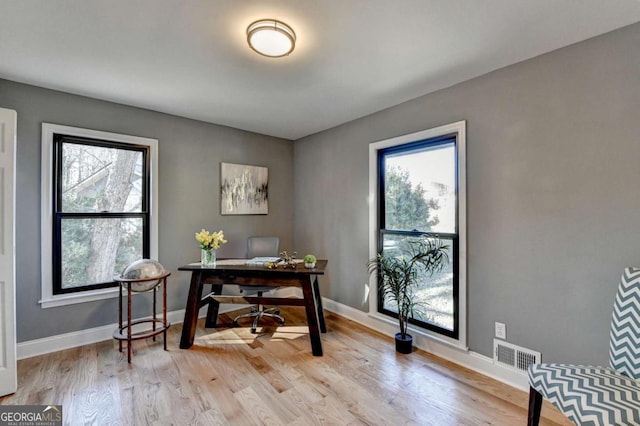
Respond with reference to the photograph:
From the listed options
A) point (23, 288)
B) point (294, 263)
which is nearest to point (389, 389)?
point (294, 263)

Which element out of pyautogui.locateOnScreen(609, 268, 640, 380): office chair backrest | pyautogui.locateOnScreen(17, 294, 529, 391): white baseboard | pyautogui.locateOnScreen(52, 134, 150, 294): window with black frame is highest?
pyautogui.locateOnScreen(52, 134, 150, 294): window with black frame

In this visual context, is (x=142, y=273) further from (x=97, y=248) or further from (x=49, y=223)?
(x=49, y=223)

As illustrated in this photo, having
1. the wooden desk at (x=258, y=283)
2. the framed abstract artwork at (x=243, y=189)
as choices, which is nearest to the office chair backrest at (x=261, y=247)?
the framed abstract artwork at (x=243, y=189)

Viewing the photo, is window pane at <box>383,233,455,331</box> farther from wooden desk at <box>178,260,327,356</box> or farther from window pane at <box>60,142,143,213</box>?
window pane at <box>60,142,143,213</box>

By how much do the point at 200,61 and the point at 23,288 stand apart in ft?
8.25

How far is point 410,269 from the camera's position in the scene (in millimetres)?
2650

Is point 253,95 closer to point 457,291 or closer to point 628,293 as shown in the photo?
point 457,291

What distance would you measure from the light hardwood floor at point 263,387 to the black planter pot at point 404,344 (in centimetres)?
5

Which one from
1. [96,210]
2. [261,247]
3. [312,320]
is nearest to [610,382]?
[312,320]

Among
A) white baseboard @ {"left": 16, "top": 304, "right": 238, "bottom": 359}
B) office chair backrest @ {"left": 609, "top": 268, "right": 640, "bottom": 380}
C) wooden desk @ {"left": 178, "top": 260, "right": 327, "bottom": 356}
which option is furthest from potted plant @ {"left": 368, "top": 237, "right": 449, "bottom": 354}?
white baseboard @ {"left": 16, "top": 304, "right": 238, "bottom": 359}

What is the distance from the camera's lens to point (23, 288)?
8.21ft

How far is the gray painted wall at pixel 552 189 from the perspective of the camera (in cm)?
174

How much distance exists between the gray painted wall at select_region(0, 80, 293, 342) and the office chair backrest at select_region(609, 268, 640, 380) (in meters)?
3.55

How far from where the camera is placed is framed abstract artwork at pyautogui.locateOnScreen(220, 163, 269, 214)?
3734mm
